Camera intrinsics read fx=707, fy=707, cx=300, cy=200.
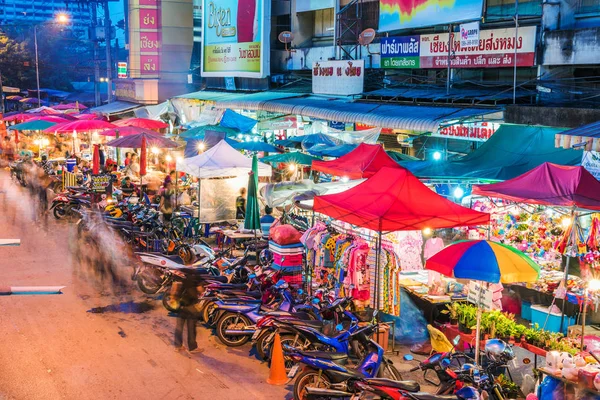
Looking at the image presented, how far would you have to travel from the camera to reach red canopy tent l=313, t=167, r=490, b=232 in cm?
1044

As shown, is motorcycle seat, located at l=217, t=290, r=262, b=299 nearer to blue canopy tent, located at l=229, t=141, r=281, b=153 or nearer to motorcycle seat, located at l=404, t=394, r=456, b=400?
motorcycle seat, located at l=404, t=394, r=456, b=400

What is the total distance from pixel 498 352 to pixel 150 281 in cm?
788

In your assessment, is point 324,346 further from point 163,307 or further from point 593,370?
point 163,307

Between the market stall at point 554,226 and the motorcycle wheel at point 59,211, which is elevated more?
the market stall at point 554,226

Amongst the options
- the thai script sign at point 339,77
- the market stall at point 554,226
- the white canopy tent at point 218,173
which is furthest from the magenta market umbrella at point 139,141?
the market stall at point 554,226

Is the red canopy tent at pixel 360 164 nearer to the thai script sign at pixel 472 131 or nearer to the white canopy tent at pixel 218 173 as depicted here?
the thai script sign at pixel 472 131

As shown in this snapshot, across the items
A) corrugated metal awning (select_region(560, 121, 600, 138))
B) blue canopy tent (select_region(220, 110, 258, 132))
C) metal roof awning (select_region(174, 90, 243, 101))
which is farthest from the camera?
metal roof awning (select_region(174, 90, 243, 101))

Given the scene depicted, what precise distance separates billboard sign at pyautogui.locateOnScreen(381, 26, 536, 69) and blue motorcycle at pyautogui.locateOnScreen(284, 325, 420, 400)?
913 cm

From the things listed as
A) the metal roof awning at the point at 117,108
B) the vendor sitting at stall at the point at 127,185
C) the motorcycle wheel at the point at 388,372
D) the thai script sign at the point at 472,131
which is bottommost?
the motorcycle wheel at the point at 388,372

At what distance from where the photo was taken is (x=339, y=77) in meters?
23.6

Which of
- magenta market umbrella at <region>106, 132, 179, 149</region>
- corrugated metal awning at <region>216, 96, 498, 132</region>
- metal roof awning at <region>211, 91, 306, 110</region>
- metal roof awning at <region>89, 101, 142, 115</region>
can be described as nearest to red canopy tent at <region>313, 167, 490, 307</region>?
corrugated metal awning at <region>216, 96, 498, 132</region>

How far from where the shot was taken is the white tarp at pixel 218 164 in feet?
58.3

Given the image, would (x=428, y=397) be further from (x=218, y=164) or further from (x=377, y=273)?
(x=218, y=164)

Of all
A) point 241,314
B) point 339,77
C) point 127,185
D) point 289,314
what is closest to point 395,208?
point 289,314
